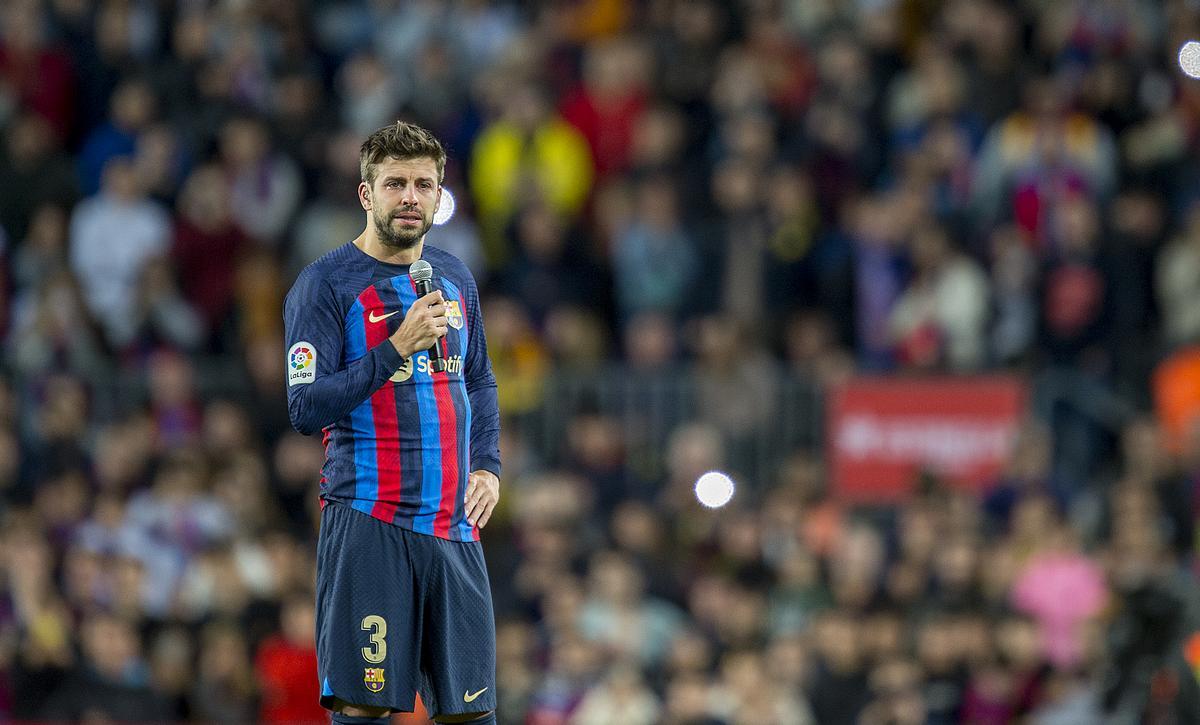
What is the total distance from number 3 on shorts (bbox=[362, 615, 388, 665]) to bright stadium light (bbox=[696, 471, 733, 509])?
8.84 metres

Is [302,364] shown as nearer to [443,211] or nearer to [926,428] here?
[443,211]

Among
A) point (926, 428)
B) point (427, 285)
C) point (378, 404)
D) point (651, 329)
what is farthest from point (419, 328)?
point (926, 428)

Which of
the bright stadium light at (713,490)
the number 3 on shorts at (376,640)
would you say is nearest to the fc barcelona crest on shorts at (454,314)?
the number 3 on shorts at (376,640)

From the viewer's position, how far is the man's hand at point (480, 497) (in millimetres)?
7074

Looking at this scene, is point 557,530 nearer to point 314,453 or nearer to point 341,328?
point 314,453

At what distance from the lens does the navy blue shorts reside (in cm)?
680

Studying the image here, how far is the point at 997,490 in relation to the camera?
50.5 feet

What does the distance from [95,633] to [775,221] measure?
6221 mm

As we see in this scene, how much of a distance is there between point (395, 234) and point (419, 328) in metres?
0.39

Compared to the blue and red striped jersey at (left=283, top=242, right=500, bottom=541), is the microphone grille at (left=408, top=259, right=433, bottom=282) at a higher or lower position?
higher

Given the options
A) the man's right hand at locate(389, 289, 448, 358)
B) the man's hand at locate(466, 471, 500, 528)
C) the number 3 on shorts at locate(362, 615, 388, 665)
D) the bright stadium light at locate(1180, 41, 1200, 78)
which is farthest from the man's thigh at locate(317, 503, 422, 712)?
the bright stadium light at locate(1180, 41, 1200, 78)

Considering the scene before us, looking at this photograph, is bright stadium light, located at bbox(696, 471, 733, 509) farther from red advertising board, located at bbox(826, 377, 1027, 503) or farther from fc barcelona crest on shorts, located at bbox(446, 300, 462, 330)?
fc barcelona crest on shorts, located at bbox(446, 300, 462, 330)

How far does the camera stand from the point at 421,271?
6773 mm

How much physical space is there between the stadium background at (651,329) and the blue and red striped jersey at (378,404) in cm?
690
